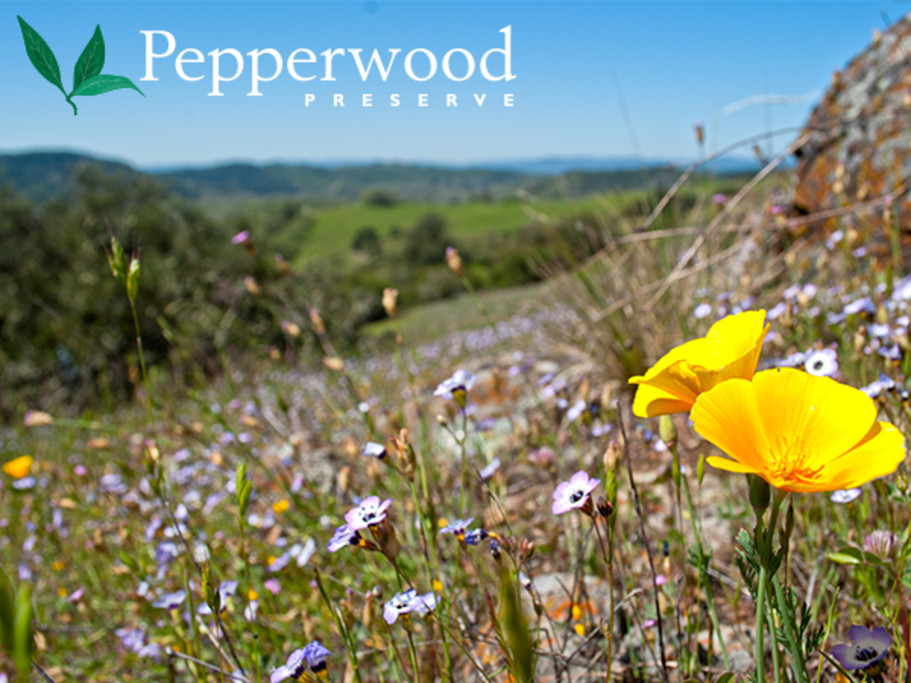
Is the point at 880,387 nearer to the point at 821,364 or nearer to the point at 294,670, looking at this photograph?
the point at 821,364

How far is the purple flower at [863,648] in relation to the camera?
38.7 inches

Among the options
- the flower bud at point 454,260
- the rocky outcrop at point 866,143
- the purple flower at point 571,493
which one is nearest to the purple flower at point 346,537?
the purple flower at point 571,493

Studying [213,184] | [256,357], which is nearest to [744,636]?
[256,357]

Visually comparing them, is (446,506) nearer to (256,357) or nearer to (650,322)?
(650,322)

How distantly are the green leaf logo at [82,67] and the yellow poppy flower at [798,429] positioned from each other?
189cm

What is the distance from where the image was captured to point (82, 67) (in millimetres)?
1885

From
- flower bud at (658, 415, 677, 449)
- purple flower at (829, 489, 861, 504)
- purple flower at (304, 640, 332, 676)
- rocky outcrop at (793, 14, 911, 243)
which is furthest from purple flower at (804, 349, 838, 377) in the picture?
rocky outcrop at (793, 14, 911, 243)

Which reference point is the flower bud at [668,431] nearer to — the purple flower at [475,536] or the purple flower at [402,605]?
the purple flower at [475,536]

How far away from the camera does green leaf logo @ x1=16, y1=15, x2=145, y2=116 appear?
5.78 feet

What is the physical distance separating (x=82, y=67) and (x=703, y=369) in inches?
76.7

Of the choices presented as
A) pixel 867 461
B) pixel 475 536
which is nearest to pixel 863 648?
pixel 867 461

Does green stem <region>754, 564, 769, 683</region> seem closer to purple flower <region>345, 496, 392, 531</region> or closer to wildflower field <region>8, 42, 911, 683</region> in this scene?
wildflower field <region>8, 42, 911, 683</region>

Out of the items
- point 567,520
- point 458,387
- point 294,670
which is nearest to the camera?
point 294,670

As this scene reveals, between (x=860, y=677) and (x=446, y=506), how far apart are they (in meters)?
1.32
